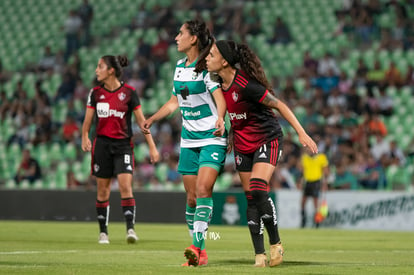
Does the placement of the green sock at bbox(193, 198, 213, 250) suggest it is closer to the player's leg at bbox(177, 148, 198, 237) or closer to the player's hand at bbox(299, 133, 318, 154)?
the player's leg at bbox(177, 148, 198, 237)

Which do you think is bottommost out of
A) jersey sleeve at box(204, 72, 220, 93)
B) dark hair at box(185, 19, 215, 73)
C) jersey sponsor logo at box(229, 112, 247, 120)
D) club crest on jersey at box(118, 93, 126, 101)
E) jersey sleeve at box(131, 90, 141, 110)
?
jersey sleeve at box(131, 90, 141, 110)

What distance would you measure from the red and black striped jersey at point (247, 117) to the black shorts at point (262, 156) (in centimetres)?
5

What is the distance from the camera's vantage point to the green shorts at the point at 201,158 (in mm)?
8781

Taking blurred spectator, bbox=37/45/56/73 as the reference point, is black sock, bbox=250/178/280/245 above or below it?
below

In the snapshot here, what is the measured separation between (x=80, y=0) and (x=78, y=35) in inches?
97.9

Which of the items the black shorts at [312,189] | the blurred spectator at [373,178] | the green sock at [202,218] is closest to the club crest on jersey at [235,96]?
the green sock at [202,218]

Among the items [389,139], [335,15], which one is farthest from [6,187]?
[335,15]

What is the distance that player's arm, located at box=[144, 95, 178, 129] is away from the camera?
9.25m

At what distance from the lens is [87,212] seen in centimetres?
2141

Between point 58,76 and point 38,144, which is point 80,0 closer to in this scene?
point 58,76

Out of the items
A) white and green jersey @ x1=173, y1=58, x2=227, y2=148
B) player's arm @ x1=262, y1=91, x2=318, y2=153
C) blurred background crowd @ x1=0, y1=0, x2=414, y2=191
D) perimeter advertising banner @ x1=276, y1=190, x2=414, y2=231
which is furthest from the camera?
blurred background crowd @ x1=0, y1=0, x2=414, y2=191

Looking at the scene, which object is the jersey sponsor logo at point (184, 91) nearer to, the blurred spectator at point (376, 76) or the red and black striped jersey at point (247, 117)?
the red and black striped jersey at point (247, 117)

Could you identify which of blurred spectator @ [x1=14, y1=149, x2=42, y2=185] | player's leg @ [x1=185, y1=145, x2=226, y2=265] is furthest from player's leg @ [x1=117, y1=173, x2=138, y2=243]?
→ blurred spectator @ [x1=14, y1=149, x2=42, y2=185]

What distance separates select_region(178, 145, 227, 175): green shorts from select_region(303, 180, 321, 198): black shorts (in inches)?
435
